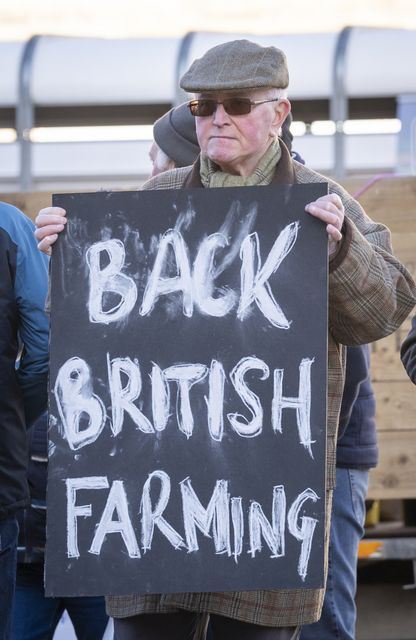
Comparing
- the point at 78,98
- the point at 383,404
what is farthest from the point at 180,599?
the point at 78,98

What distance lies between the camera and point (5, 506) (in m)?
3.13

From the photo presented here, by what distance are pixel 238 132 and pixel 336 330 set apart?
18.6 inches

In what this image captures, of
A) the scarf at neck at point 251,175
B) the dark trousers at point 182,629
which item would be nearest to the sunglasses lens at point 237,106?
the scarf at neck at point 251,175

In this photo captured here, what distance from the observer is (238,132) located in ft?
8.95

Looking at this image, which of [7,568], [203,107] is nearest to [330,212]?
[203,107]

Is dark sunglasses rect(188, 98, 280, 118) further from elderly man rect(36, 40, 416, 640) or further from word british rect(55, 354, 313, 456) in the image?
word british rect(55, 354, 313, 456)

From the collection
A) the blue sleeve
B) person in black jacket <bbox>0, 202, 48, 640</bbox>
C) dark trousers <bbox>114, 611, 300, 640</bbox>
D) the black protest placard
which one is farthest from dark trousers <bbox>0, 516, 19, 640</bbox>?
the black protest placard

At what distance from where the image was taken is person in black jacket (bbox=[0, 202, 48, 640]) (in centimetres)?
316

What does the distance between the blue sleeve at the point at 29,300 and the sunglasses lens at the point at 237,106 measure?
A: 729 mm

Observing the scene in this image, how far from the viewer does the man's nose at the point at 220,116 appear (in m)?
2.72

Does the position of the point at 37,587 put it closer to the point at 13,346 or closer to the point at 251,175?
the point at 13,346

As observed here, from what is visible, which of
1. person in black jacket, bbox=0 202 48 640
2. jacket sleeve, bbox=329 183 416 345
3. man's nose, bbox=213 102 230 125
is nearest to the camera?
jacket sleeve, bbox=329 183 416 345

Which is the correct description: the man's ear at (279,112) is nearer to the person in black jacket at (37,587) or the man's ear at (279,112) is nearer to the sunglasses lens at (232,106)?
the sunglasses lens at (232,106)

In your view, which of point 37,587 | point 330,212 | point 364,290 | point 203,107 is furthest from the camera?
point 37,587
